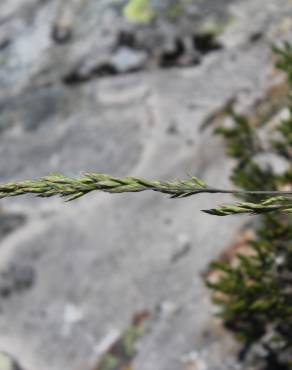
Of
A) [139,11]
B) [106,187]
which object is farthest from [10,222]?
[106,187]

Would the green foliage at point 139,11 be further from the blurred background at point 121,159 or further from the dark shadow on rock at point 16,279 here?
the dark shadow on rock at point 16,279

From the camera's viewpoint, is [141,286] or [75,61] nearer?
[141,286]

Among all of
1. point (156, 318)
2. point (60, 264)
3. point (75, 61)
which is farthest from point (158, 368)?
point (75, 61)

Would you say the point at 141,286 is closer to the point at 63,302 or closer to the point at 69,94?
the point at 63,302

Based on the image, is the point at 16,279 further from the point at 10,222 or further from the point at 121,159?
the point at 121,159

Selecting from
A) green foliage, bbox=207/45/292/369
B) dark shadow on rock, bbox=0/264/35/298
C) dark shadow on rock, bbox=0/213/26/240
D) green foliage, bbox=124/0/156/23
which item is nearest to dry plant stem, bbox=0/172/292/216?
green foliage, bbox=207/45/292/369

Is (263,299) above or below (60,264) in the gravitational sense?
below

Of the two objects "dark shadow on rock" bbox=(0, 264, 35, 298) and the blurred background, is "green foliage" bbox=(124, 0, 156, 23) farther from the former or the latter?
"dark shadow on rock" bbox=(0, 264, 35, 298)

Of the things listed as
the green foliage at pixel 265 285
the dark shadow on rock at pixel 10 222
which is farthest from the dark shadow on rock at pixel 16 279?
the green foliage at pixel 265 285
